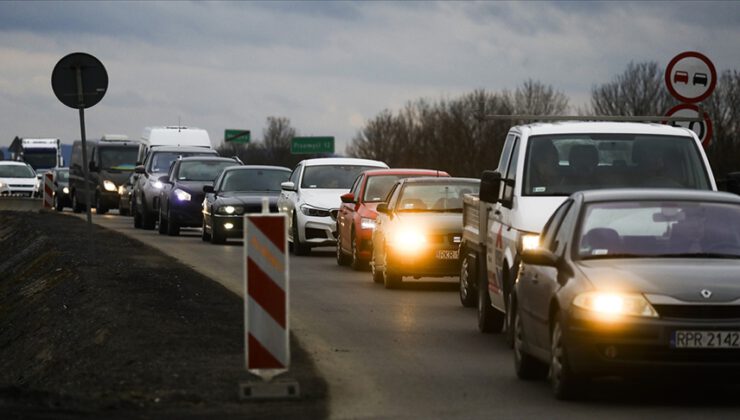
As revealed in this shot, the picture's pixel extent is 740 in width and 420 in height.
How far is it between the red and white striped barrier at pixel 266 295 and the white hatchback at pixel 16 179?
215 ft

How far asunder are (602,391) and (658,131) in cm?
460

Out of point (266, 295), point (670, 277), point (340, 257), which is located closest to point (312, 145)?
point (340, 257)

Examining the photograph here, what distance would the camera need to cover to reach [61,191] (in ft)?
213

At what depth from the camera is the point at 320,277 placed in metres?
25.0

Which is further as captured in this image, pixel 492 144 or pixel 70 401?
pixel 492 144

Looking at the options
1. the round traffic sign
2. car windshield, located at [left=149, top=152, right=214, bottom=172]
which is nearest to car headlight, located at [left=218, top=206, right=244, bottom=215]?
car windshield, located at [left=149, top=152, right=214, bottom=172]

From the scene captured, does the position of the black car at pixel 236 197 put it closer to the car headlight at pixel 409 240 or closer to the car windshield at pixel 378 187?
the car windshield at pixel 378 187

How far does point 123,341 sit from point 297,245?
55.5ft

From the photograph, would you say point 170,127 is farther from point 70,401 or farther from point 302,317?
point 70,401

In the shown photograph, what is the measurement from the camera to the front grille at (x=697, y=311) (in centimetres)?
1064

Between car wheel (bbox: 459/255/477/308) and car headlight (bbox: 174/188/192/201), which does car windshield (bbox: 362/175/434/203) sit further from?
car headlight (bbox: 174/188/192/201)

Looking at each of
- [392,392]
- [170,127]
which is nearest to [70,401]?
[392,392]

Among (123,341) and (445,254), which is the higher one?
(123,341)

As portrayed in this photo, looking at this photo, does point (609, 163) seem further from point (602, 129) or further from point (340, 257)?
point (340, 257)
